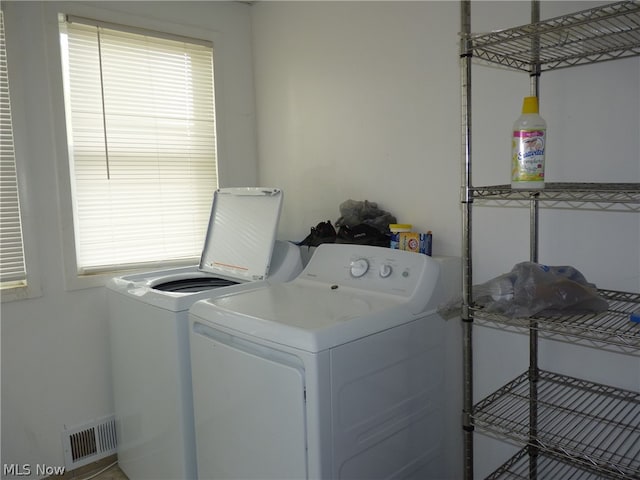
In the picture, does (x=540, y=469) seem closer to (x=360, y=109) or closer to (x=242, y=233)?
(x=242, y=233)

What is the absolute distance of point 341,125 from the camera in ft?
7.82

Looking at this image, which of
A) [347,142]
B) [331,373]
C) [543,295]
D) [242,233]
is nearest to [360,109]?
[347,142]

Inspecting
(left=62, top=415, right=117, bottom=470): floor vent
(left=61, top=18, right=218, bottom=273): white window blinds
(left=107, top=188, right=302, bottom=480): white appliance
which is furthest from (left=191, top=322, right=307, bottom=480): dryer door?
(left=61, top=18, right=218, bottom=273): white window blinds

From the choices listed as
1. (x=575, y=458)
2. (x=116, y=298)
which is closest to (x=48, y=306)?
(x=116, y=298)

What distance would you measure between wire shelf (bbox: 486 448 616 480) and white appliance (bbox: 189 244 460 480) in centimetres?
23

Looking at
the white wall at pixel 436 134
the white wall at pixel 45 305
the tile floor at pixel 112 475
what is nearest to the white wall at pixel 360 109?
the white wall at pixel 436 134

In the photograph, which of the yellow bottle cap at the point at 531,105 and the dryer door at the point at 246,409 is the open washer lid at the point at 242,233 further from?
the yellow bottle cap at the point at 531,105

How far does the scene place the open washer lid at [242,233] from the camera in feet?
6.85

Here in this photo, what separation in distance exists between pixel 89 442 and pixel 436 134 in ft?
7.19

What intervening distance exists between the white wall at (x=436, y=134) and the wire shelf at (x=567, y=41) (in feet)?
0.25

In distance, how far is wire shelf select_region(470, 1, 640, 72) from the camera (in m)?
1.16

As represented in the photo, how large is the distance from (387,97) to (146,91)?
4.18 ft

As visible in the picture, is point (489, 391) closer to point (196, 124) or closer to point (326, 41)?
point (326, 41)

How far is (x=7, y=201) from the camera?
82.1 inches
